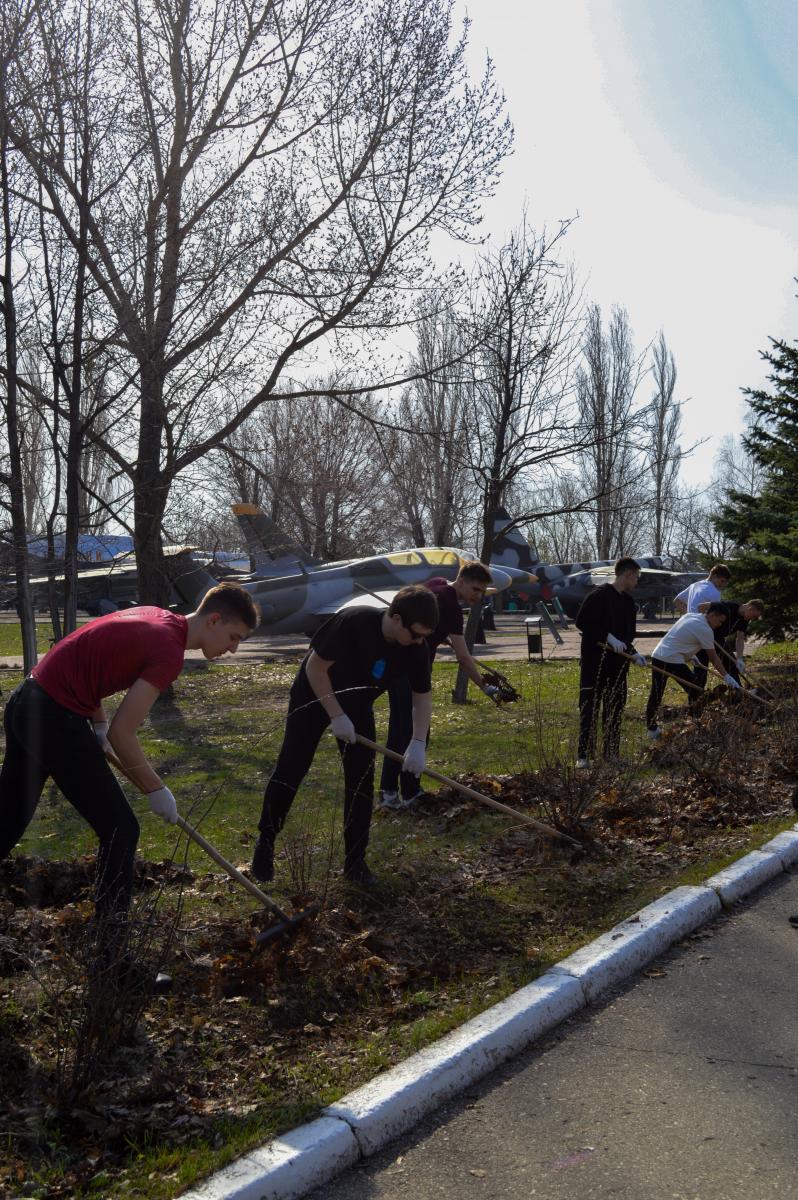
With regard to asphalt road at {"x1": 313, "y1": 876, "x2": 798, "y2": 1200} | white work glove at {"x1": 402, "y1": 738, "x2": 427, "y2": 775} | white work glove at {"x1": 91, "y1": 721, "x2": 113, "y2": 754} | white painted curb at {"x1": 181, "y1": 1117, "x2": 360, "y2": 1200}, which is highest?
white work glove at {"x1": 91, "y1": 721, "x2": 113, "y2": 754}

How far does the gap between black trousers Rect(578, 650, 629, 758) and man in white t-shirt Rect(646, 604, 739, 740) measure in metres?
0.53

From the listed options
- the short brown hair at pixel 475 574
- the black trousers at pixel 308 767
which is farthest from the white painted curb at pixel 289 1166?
the short brown hair at pixel 475 574

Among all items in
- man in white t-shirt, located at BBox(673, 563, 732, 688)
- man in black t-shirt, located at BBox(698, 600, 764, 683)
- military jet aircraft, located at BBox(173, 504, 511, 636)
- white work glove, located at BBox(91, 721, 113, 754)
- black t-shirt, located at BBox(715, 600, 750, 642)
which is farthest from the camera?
military jet aircraft, located at BBox(173, 504, 511, 636)

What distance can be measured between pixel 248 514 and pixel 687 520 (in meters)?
47.8

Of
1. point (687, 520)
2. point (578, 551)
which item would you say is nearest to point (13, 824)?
point (687, 520)

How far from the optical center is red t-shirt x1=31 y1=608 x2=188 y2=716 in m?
4.00

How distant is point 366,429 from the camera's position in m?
24.8

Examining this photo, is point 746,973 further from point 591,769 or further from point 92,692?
point 92,692

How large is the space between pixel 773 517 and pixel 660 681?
9.19 meters

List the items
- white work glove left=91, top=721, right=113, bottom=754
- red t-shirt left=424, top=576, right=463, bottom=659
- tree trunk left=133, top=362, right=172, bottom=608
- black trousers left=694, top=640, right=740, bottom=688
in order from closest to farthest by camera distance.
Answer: white work glove left=91, top=721, right=113, bottom=754
red t-shirt left=424, top=576, right=463, bottom=659
tree trunk left=133, top=362, right=172, bottom=608
black trousers left=694, top=640, right=740, bottom=688

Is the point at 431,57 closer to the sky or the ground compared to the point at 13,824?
closer to the sky

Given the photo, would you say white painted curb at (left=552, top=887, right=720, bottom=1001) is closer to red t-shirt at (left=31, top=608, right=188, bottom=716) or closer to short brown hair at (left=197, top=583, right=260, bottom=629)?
short brown hair at (left=197, top=583, right=260, bottom=629)

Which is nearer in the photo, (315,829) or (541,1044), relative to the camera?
(541,1044)

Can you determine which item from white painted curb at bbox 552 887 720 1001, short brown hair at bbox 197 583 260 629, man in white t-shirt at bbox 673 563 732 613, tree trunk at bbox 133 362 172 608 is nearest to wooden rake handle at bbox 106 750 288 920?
short brown hair at bbox 197 583 260 629
